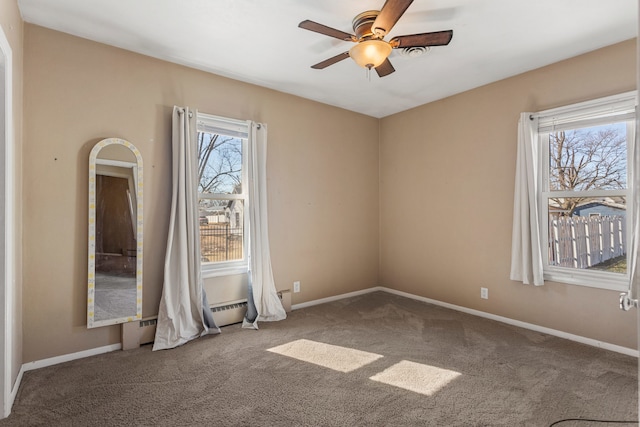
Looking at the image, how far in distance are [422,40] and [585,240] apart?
92.8 inches

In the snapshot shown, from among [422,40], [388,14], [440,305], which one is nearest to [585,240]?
[440,305]

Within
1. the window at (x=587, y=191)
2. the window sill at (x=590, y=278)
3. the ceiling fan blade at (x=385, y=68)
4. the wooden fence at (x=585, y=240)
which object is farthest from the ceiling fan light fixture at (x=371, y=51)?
the window sill at (x=590, y=278)

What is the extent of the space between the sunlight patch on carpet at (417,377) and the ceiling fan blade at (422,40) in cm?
225

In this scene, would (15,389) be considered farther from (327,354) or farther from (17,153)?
(327,354)

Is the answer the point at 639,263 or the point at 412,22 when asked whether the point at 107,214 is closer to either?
the point at 412,22

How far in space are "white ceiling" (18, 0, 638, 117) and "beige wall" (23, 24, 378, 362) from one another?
0.75ft

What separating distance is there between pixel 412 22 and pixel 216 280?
2.87m

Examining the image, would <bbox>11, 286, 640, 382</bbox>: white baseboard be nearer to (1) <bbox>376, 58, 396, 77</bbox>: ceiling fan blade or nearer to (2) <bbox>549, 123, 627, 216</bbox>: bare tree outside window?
(2) <bbox>549, 123, 627, 216</bbox>: bare tree outside window

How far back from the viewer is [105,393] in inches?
87.2

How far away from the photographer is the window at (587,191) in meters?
2.85

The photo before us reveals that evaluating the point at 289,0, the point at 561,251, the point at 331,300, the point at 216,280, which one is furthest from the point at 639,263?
the point at 331,300

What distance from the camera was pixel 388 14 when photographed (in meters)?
1.97

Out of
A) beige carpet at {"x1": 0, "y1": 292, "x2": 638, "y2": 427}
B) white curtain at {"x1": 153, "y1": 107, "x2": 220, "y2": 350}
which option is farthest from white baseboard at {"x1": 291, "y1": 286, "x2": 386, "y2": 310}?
white curtain at {"x1": 153, "y1": 107, "x2": 220, "y2": 350}

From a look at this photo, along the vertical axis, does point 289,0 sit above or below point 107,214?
above
